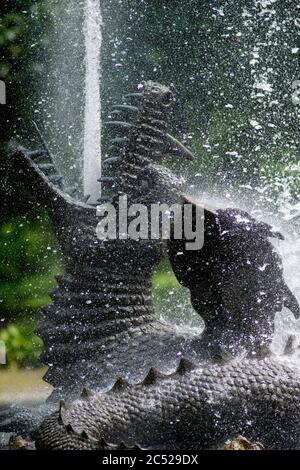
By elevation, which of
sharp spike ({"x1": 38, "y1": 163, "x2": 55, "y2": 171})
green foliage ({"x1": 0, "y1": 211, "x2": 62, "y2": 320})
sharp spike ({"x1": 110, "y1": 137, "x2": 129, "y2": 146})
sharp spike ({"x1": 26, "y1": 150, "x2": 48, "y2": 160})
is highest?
sharp spike ({"x1": 110, "y1": 137, "x2": 129, "y2": 146})

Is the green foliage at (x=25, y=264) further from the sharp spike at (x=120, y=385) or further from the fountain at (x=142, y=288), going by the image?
the sharp spike at (x=120, y=385)

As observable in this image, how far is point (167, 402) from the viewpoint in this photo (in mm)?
3562

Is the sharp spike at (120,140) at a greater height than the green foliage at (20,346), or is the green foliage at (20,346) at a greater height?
the sharp spike at (120,140)

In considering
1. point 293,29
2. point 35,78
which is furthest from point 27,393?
point 293,29

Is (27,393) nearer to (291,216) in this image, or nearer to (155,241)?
(155,241)

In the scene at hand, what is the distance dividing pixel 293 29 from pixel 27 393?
573 cm

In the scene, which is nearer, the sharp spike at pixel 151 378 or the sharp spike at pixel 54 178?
the sharp spike at pixel 151 378

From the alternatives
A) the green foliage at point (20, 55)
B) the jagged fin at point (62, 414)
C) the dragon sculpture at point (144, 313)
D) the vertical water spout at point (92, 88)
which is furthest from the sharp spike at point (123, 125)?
the green foliage at point (20, 55)

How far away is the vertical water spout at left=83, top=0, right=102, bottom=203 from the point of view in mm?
8344

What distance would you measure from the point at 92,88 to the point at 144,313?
5.27 metres

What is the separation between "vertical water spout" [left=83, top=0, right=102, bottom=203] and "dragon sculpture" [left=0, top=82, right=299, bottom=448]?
310 centimetres

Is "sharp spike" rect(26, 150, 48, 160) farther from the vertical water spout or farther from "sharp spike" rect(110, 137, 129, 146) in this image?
the vertical water spout

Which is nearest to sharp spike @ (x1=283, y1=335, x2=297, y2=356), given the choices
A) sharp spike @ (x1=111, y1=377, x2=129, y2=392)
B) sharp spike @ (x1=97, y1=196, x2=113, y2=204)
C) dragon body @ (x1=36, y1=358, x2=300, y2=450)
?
dragon body @ (x1=36, y1=358, x2=300, y2=450)

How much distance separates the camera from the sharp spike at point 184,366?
3.67 m
